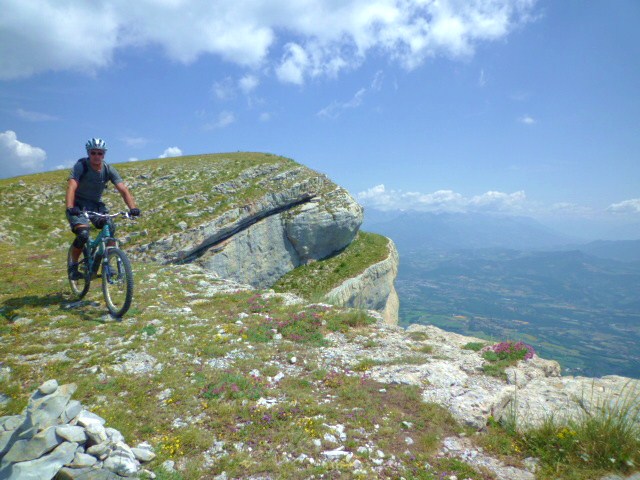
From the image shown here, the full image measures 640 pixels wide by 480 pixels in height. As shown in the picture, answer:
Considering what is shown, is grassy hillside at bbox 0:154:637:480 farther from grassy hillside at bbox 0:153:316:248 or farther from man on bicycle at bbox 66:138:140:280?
grassy hillside at bbox 0:153:316:248

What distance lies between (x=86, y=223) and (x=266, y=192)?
97.9 ft

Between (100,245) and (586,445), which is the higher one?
(100,245)

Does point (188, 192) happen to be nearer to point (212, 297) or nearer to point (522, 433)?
point (212, 297)

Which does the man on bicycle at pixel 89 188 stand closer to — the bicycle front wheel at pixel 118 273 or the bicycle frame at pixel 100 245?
the bicycle frame at pixel 100 245

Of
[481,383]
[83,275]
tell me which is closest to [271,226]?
[83,275]

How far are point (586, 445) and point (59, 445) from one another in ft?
25.0

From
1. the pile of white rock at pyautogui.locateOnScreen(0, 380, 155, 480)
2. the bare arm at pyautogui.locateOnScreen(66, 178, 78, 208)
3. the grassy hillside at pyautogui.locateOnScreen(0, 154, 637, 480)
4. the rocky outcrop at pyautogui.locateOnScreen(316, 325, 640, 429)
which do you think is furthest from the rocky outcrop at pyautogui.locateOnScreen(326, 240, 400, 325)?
the pile of white rock at pyautogui.locateOnScreen(0, 380, 155, 480)

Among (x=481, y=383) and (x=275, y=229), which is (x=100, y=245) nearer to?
(x=481, y=383)

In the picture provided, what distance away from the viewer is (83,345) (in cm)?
838

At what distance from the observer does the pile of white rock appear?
3531 mm

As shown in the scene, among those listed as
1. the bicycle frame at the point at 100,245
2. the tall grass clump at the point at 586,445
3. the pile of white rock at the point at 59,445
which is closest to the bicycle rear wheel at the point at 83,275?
the bicycle frame at the point at 100,245

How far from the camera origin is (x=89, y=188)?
9945 millimetres

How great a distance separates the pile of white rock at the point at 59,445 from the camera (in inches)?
139

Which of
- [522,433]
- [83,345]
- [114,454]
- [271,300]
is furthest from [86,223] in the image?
[522,433]
